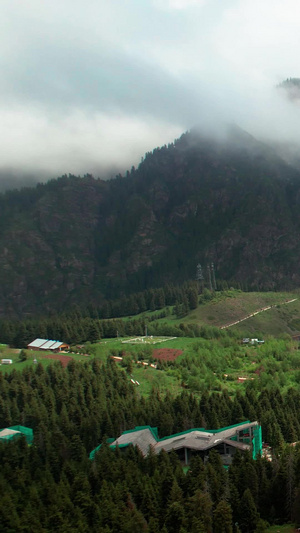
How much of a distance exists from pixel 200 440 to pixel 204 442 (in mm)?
1055

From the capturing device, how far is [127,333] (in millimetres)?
154625

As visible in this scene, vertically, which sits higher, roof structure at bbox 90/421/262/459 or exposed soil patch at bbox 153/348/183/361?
roof structure at bbox 90/421/262/459

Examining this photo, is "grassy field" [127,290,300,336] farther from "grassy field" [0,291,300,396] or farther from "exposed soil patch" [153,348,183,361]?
"exposed soil patch" [153,348,183,361]

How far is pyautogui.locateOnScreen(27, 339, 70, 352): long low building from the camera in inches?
5079

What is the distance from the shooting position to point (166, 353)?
11675cm

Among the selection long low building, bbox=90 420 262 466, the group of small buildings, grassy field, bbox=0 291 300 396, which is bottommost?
the group of small buildings

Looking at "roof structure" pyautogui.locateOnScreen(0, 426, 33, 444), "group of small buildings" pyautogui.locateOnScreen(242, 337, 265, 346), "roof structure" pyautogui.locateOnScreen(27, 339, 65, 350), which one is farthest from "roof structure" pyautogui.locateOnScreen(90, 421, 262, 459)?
"group of small buildings" pyautogui.locateOnScreen(242, 337, 265, 346)

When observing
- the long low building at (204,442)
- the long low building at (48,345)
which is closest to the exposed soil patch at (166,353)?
the long low building at (48,345)

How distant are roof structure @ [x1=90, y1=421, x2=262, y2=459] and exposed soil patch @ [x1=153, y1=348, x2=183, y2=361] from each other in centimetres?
4248

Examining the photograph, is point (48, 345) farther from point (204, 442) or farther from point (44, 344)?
point (204, 442)

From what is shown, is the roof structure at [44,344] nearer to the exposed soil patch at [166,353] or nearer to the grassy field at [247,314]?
the exposed soil patch at [166,353]

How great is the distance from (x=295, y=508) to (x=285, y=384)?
49.9 metres

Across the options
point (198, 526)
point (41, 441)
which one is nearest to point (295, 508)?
point (198, 526)

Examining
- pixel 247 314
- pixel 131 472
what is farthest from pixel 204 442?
pixel 247 314
